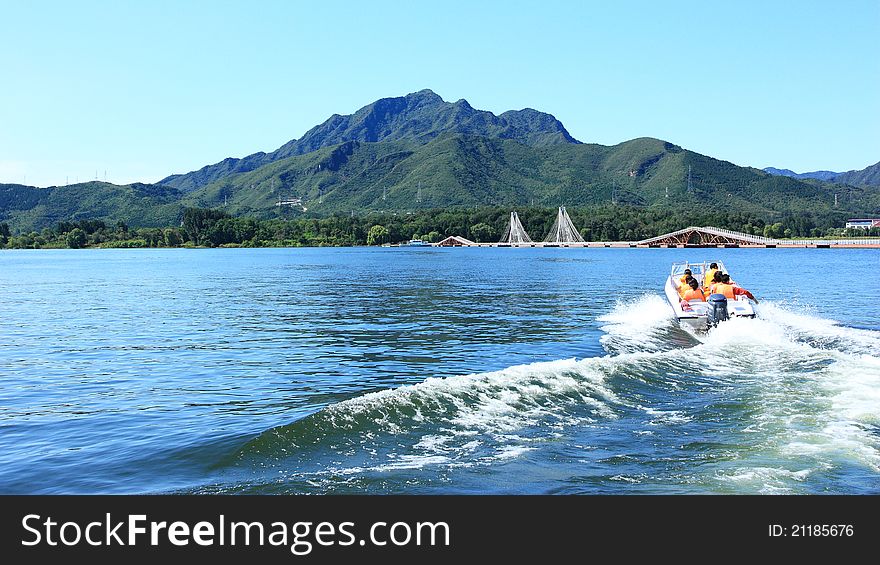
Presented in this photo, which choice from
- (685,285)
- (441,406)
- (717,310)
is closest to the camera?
(441,406)

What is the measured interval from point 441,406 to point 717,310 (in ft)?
53.2

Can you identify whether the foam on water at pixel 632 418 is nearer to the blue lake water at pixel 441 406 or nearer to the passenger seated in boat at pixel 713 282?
the blue lake water at pixel 441 406

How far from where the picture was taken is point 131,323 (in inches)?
1366

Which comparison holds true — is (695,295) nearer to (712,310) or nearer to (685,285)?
(685,285)

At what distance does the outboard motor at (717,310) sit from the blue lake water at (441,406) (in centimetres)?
70

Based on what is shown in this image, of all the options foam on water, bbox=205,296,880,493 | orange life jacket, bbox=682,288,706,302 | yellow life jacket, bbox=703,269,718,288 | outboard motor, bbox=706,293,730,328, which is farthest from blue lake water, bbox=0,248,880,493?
yellow life jacket, bbox=703,269,718,288

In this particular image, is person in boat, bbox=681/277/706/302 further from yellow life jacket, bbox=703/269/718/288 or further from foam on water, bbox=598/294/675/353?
foam on water, bbox=598/294/675/353

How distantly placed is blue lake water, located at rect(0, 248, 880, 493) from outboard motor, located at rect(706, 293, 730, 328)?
70 cm

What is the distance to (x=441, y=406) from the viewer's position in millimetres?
15047

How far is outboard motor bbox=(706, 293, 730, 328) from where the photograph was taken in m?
26.9

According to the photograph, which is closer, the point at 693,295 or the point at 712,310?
the point at 712,310

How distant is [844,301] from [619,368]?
102 ft

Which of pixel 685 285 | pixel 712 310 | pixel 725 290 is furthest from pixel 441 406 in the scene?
pixel 685 285
